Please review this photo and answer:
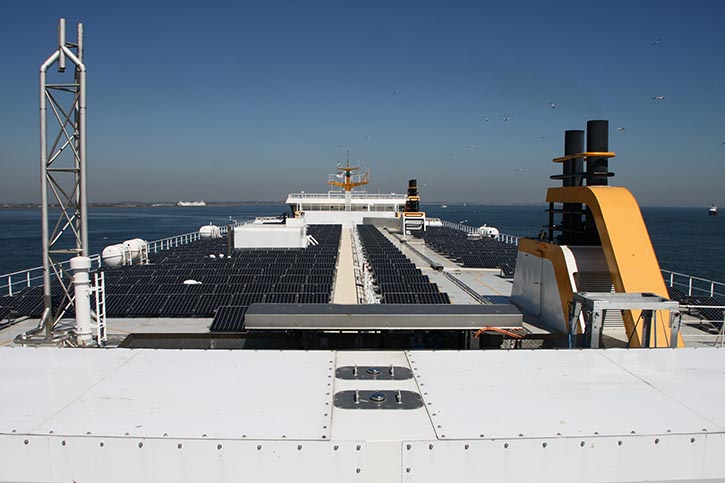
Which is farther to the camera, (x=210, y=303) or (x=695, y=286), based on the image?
(x=695, y=286)

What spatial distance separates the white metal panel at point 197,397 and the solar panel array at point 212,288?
5.81m

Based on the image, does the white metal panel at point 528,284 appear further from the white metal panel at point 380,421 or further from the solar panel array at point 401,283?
the white metal panel at point 380,421

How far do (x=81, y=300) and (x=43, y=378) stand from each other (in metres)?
3.13

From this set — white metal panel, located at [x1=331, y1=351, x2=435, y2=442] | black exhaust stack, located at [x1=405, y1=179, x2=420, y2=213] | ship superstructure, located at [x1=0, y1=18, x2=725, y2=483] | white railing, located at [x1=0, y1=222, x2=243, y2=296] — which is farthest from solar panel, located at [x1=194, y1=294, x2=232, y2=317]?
black exhaust stack, located at [x1=405, y1=179, x2=420, y2=213]

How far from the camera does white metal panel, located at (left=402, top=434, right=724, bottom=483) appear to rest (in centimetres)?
409

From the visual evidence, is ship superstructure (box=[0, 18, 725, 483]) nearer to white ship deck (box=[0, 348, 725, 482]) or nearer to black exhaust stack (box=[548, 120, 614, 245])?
white ship deck (box=[0, 348, 725, 482])

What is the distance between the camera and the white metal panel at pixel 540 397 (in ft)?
14.4

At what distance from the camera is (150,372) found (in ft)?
18.2

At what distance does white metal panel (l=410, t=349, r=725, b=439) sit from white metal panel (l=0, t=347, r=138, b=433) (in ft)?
10.9

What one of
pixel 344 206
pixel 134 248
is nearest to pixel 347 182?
pixel 344 206

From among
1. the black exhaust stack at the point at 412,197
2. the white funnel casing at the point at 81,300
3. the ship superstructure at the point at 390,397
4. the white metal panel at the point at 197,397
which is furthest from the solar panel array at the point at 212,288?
the black exhaust stack at the point at 412,197

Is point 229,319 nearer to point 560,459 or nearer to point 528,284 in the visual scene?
point 528,284

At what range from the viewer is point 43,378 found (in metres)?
5.39

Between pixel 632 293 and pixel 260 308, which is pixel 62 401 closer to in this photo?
pixel 260 308
